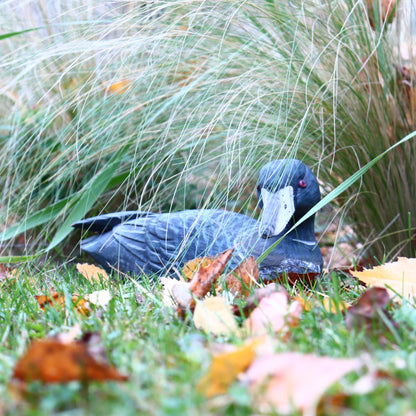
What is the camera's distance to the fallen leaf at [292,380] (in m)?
0.55

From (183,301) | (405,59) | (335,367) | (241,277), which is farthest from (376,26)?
(335,367)

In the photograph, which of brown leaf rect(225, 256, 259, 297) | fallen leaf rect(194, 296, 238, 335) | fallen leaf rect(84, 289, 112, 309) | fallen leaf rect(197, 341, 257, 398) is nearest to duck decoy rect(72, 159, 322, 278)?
brown leaf rect(225, 256, 259, 297)

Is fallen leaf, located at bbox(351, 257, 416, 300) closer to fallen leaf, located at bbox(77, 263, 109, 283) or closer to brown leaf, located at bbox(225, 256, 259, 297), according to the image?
brown leaf, located at bbox(225, 256, 259, 297)

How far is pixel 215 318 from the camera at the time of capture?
0.88m

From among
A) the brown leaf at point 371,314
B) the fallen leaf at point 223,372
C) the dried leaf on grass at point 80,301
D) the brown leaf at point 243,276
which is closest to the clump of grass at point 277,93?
the brown leaf at point 243,276

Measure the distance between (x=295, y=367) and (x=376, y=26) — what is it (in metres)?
1.35

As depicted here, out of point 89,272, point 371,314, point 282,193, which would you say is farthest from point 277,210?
point 371,314

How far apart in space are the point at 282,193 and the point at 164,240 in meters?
0.35

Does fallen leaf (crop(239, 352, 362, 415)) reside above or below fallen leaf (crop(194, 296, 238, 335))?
above

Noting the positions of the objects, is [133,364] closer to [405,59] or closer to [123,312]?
[123,312]

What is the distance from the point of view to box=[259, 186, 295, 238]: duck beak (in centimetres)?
147

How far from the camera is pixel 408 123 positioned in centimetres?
171

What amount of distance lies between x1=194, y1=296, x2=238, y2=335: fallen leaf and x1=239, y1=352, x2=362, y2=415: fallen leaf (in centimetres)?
23

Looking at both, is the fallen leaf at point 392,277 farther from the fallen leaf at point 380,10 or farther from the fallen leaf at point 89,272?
the fallen leaf at point 380,10
